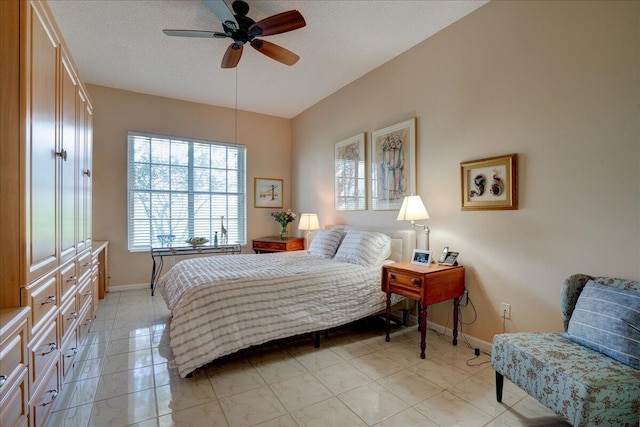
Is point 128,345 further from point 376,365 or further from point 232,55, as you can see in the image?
point 232,55

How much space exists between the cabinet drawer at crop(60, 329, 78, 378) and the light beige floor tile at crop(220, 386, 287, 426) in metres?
1.00

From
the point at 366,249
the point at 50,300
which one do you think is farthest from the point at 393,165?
the point at 50,300

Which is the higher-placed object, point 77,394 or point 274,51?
point 274,51

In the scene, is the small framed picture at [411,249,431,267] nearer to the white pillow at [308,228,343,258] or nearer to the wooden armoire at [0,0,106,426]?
the white pillow at [308,228,343,258]

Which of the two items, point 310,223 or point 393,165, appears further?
point 310,223

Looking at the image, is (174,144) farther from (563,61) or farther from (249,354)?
(563,61)

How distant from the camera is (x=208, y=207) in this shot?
Answer: 198 inches

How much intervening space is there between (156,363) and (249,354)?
0.70 meters

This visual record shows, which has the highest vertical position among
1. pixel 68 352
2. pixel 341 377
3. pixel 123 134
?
Answer: pixel 123 134

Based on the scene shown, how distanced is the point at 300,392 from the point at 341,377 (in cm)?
33

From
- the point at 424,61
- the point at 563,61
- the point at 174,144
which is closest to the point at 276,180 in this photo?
the point at 174,144

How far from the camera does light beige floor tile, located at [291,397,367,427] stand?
5.46 feet

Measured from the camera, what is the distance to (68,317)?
1.96 m

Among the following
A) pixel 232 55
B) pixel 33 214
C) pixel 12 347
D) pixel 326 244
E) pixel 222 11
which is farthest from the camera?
pixel 326 244
